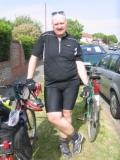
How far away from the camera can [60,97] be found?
237 inches

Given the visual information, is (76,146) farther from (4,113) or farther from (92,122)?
(4,113)

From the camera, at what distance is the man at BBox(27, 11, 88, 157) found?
19.1ft

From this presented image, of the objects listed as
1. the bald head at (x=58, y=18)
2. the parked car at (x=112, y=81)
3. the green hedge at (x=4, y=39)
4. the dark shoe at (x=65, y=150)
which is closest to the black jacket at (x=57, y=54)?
the bald head at (x=58, y=18)

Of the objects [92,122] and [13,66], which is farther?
[13,66]

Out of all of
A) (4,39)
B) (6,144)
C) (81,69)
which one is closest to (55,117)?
(81,69)

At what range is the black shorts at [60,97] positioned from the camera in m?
5.93

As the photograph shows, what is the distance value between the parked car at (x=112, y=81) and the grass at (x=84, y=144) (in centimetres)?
101

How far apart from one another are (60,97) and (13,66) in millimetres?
14360

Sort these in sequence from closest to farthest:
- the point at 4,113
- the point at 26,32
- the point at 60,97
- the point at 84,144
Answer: the point at 4,113, the point at 60,97, the point at 84,144, the point at 26,32

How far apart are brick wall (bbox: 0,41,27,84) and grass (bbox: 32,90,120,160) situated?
27.5ft

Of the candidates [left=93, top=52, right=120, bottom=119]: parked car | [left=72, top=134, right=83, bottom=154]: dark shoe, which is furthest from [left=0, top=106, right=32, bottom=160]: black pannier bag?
[left=93, top=52, right=120, bottom=119]: parked car

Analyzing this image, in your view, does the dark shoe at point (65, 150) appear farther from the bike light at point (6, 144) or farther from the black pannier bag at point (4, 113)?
the bike light at point (6, 144)

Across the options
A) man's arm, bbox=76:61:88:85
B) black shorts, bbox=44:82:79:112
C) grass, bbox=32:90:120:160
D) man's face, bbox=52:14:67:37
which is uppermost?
man's face, bbox=52:14:67:37

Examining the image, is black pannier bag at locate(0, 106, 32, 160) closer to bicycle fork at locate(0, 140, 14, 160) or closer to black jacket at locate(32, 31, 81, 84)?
bicycle fork at locate(0, 140, 14, 160)
